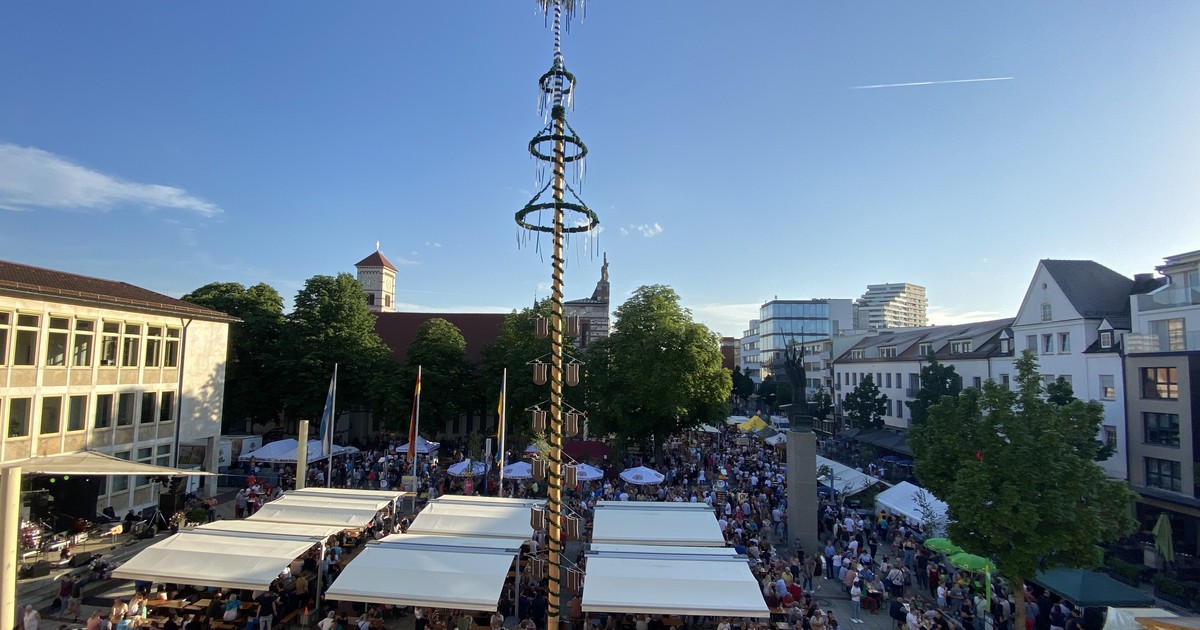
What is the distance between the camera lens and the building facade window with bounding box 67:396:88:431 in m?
21.0

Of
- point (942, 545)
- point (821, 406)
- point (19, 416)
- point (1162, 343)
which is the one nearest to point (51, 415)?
point (19, 416)

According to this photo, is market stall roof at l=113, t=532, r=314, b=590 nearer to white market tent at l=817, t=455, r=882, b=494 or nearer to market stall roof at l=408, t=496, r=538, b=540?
market stall roof at l=408, t=496, r=538, b=540

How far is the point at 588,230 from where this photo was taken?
386 inches

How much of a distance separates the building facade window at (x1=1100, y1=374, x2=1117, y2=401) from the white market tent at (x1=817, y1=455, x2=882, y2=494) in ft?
40.0

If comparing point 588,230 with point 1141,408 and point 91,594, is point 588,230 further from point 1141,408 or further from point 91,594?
point 1141,408

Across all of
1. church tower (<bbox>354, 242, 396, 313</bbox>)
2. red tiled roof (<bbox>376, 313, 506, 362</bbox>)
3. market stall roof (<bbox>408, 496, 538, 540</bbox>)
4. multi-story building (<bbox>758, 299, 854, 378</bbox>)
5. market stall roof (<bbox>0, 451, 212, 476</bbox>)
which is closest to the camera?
market stall roof (<bbox>408, 496, 538, 540</bbox>)

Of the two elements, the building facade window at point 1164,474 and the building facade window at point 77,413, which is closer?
the building facade window at point 77,413

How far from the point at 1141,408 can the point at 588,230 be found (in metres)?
29.5

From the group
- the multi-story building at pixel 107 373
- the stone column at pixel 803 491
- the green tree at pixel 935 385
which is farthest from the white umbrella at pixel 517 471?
the green tree at pixel 935 385

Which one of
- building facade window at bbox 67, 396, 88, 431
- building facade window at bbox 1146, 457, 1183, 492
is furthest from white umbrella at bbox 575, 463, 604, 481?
building facade window at bbox 1146, 457, 1183, 492

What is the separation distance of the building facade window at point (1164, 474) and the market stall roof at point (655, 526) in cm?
2151

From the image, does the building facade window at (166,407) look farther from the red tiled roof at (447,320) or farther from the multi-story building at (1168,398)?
the multi-story building at (1168,398)

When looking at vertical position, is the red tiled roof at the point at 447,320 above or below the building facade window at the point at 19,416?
above

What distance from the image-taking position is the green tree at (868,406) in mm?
46781
